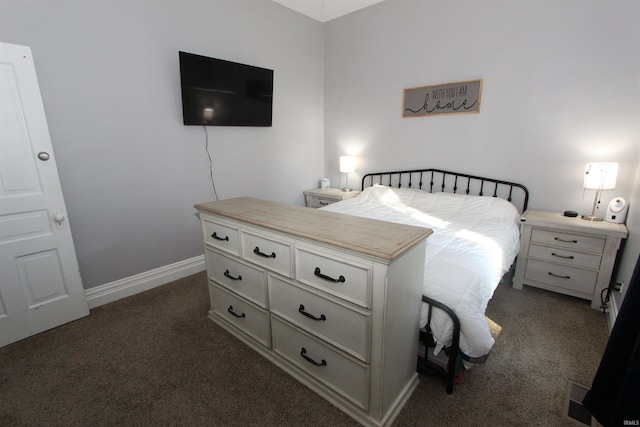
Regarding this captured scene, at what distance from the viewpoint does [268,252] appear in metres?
1.78

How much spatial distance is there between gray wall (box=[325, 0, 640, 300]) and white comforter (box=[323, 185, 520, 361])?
0.53 meters

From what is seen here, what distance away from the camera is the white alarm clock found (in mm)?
2562

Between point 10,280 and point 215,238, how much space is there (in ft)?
4.89

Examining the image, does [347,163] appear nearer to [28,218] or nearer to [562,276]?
[562,276]

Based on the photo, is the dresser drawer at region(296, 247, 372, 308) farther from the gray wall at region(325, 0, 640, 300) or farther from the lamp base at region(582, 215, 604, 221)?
the lamp base at region(582, 215, 604, 221)

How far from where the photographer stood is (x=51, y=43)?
2223mm

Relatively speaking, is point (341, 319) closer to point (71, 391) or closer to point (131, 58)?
point (71, 391)

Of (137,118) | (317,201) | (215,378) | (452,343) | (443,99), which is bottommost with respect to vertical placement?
(215,378)

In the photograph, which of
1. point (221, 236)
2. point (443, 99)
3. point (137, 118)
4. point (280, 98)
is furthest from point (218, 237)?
point (443, 99)

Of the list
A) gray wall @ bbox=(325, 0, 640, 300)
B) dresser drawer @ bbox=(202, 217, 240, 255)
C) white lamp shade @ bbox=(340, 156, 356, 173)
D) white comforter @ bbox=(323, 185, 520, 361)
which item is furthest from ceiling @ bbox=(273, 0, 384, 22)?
dresser drawer @ bbox=(202, 217, 240, 255)

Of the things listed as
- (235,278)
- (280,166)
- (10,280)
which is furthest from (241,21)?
(10,280)

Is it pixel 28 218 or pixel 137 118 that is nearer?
pixel 28 218

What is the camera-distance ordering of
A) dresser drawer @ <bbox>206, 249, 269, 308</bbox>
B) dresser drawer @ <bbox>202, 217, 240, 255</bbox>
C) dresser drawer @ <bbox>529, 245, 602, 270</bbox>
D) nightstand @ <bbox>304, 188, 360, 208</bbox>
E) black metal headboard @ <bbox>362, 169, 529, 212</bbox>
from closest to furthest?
dresser drawer @ <bbox>206, 249, 269, 308</bbox> → dresser drawer @ <bbox>202, 217, 240, 255</bbox> → dresser drawer @ <bbox>529, 245, 602, 270</bbox> → black metal headboard @ <bbox>362, 169, 529, 212</bbox> → nightstand @ <bbox>304, 188, 360, 208</bbox>

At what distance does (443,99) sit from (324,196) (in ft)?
6.19
